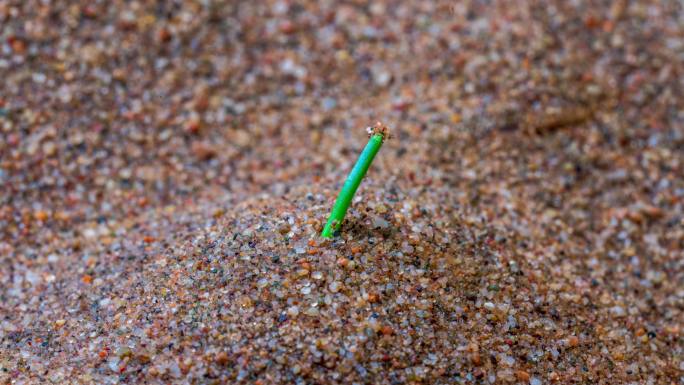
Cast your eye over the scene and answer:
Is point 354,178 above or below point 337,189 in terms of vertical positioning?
below

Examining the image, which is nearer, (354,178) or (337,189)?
(354,178)

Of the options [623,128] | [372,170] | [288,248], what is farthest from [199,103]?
[623,128]

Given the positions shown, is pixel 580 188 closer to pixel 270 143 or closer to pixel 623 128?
pixel 623 128
